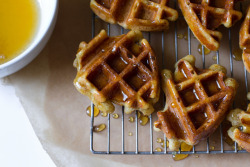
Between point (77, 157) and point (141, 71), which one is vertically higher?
point (141, 71)

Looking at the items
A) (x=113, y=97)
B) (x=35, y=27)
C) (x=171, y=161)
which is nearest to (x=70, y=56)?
(x=35, y=27)

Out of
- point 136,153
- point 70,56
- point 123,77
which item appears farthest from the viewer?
point 70,56

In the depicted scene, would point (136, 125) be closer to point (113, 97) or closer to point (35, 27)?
point (113, 97)

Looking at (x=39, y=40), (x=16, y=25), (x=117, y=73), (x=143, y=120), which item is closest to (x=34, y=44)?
(x=39, y=40)

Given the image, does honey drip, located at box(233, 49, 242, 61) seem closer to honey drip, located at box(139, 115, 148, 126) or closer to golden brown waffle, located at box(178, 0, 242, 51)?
golden brown waffle, located at box(178, 0, 242, 51)

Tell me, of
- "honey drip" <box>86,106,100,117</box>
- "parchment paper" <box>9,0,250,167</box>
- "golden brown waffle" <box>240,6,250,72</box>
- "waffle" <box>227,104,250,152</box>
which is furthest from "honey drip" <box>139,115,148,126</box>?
"golden brown waffle" <box>240,6,250,72</box>

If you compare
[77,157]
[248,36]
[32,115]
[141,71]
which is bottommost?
[77,157]
